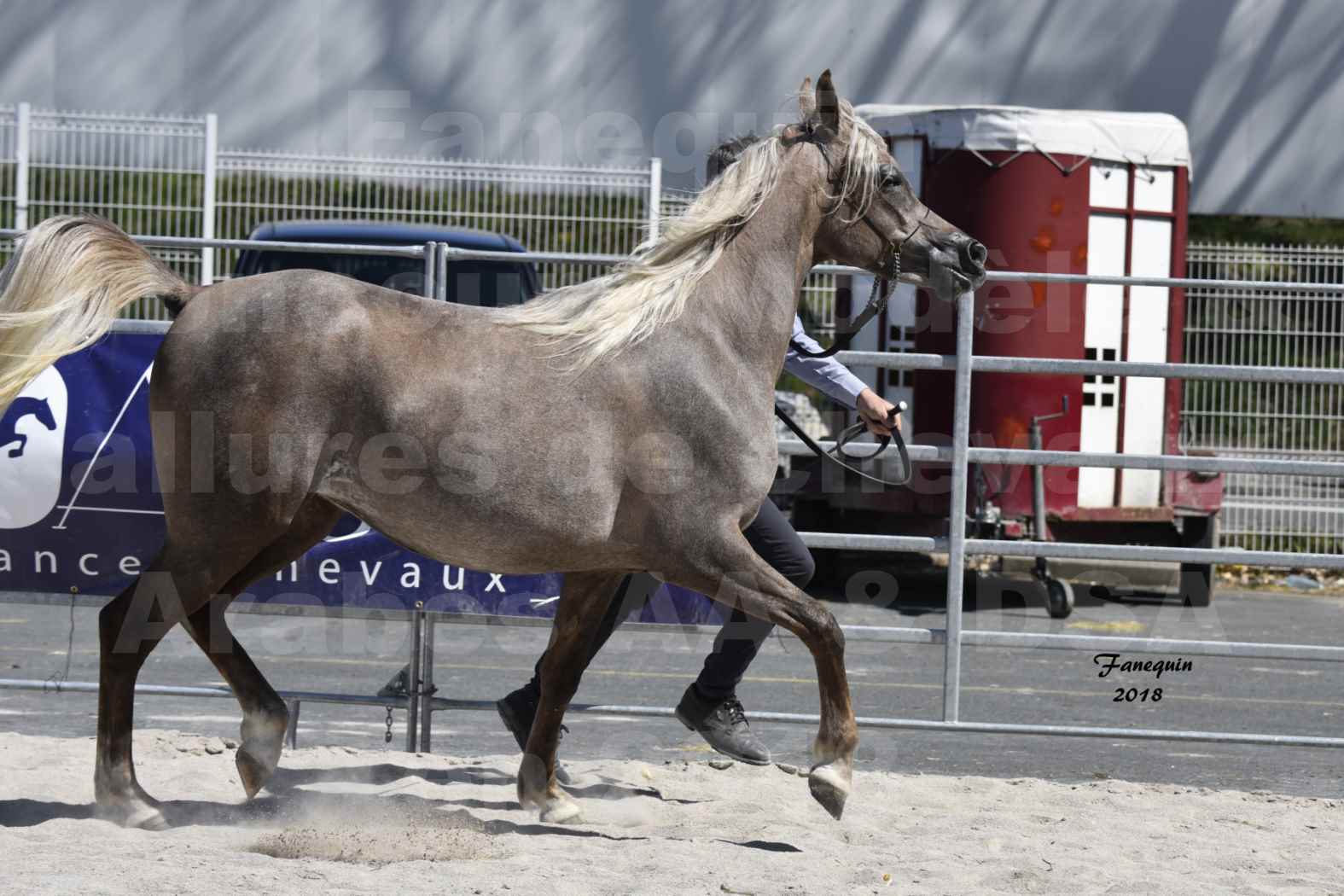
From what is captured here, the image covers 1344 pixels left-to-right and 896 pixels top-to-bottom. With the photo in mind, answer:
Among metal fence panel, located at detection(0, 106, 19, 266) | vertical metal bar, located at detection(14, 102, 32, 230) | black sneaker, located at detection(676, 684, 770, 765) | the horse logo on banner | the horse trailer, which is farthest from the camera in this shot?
metal fence panel, located at detection(0, 106, 19, 266)

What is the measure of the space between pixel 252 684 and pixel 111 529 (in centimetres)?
132

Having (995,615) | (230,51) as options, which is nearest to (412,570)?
(995,615)

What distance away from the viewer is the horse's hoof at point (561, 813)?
5113 millimetres

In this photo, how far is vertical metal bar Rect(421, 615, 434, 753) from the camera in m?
6.01

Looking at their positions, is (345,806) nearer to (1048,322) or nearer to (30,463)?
(30,463)

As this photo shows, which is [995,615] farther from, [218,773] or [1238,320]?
[218,773]

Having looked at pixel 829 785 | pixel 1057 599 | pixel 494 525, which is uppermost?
pixel 494 525

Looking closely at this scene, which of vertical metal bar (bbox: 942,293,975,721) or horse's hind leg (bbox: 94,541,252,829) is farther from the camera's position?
vertical metal bar (bbox: 942,293,975,721)

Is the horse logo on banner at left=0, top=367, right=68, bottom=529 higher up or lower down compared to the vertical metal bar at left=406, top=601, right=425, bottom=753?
higher up

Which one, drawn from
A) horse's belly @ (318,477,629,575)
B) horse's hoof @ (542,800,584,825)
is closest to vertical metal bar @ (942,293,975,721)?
horse's hoof @ (542,800,584,825)

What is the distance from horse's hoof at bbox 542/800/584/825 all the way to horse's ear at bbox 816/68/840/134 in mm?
2224

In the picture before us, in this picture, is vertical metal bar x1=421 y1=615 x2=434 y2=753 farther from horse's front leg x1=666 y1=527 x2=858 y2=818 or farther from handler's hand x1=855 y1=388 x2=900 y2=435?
handler's hand x1=855 y1=388 x2=900 y2=435

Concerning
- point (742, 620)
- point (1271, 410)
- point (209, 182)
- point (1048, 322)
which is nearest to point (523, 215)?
point (209, 182)

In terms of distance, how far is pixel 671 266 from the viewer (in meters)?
4.77
